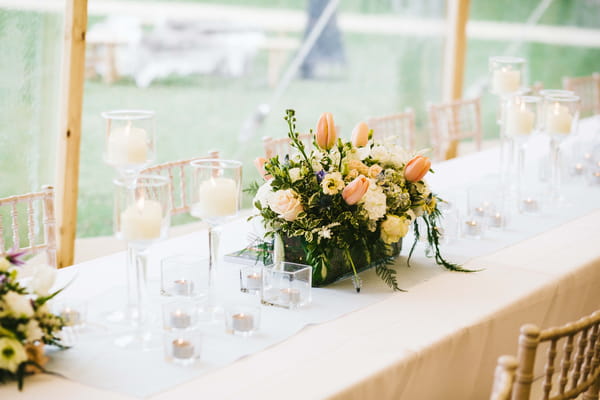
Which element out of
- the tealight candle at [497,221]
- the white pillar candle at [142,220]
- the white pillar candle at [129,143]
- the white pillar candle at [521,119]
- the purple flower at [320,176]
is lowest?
the tealight candle at [497,221]

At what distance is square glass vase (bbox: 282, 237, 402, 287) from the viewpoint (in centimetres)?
222

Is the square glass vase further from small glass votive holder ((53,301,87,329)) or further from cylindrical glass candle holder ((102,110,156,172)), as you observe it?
small glass votive holder ((53,301,87,329))

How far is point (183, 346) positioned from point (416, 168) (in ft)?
2.83

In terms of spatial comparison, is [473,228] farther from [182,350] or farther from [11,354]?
[11,354]

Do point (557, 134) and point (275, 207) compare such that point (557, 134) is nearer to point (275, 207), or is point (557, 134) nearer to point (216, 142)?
point (275, 207)

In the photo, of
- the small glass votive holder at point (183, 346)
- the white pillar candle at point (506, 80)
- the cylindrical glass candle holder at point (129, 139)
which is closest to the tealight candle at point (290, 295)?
the small glass votive holder at point (183, 346)

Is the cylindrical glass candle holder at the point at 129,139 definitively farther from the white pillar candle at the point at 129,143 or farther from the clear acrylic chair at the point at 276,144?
the clear acrylic chair at the point at 276,144

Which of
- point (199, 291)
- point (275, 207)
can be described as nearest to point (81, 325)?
point (199, 291)

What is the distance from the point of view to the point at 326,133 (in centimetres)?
227

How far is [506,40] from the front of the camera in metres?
6.99

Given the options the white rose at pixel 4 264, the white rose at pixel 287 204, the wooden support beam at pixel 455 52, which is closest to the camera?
the white rose at pixel 4 264

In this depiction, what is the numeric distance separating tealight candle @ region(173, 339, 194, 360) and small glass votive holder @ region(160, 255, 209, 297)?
388 millimetres

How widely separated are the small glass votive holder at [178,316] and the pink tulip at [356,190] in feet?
1.64

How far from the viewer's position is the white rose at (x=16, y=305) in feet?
5.32
